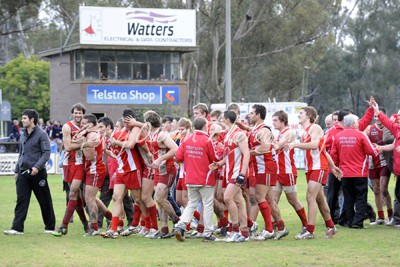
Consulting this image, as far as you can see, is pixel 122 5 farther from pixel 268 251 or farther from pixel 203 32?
pixel 268 251

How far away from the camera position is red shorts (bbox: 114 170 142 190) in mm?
15109

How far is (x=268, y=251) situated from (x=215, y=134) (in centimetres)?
296

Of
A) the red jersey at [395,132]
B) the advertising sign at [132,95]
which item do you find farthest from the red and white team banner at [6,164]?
the red jersey at [395,132]

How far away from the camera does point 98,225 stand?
1666 centimetres

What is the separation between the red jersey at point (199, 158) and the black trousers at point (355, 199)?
318 centimetres

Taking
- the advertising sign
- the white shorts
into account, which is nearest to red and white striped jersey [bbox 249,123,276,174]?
the white shorts

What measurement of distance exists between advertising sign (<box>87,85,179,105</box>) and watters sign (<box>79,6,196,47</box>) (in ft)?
9.10

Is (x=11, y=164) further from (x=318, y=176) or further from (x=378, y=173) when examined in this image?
(x=318, y=176)

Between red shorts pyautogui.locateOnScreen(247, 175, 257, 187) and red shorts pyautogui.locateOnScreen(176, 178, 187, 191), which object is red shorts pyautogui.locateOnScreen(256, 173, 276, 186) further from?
red shorts pyautogui.locateOnScreen(176, 178, 187, 191)

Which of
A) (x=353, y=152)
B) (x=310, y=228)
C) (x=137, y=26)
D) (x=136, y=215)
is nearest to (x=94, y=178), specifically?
(x=136, y=215)

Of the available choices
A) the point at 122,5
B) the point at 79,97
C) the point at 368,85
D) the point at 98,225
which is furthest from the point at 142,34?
the point at 98,225

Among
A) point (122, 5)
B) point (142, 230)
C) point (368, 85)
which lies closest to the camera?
point (142, 230)

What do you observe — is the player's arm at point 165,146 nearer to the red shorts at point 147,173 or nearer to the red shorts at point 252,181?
the red shorts at point 147,173

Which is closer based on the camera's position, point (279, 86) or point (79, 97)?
point (79, 97)
